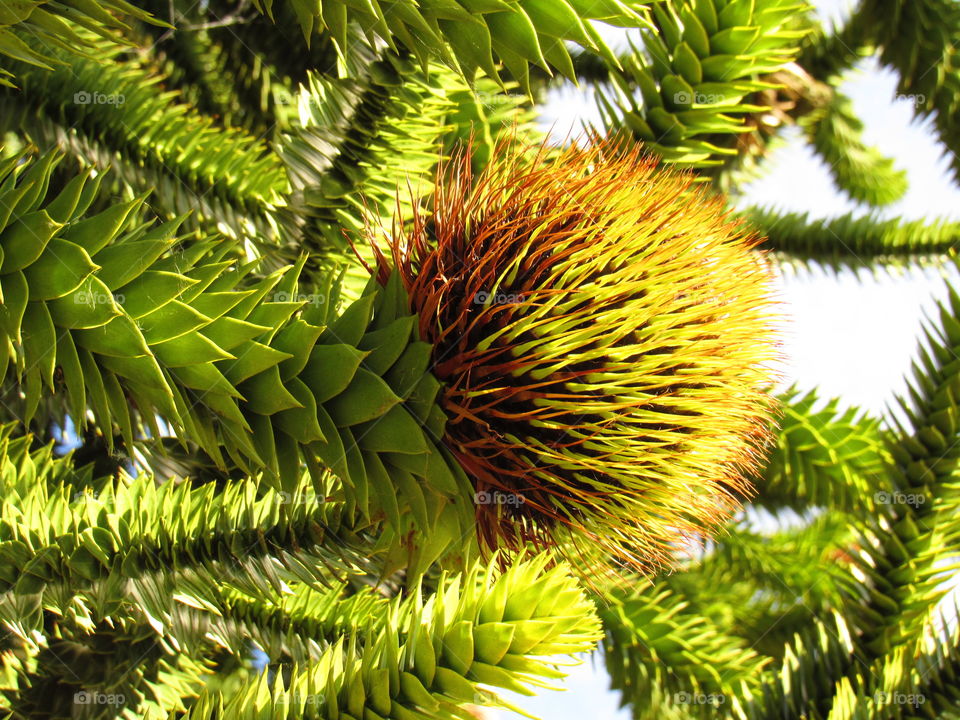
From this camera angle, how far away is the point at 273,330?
1015 millimetres

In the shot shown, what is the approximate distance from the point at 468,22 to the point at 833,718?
1.56 meters

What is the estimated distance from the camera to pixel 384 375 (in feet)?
3.58

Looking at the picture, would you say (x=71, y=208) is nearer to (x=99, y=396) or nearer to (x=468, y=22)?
(x=99, y=396)

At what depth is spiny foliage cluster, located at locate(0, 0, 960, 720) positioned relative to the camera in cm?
100

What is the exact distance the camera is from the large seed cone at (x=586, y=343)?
103 cm

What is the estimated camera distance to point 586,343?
3.36 ft

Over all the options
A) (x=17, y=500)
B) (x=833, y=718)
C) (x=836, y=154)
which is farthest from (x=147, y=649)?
Answer: (x=836, y=154)

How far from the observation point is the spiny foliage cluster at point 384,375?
100 cm

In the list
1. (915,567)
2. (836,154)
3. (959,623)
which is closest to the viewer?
(959,623)

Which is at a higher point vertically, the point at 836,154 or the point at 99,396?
the point at 836,154

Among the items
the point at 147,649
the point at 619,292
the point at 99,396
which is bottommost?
the point at 147,649

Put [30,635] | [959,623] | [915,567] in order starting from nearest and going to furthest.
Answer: [30,635], [959,623], [915,567]

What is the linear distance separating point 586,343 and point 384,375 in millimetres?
274

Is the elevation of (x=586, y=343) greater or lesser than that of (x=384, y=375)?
greater
